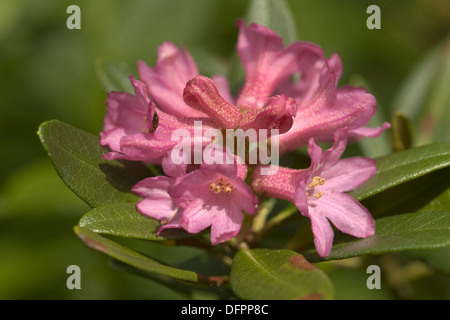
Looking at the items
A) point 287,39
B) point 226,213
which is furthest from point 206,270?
point 287,39

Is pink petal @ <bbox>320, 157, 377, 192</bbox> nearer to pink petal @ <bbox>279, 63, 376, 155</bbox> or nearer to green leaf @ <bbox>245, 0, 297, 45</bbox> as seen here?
pink petal @ <bbox>279, 63, 376, 155</bbox>

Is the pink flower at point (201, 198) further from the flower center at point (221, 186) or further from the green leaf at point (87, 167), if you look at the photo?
the green leaf at point (87, 167)

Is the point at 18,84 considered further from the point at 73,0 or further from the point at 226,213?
the point at 226,213

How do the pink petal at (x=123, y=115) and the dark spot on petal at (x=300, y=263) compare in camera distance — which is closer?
the dark spot on petal at (x=300, y=263)

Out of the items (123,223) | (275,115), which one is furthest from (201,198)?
(275,115)

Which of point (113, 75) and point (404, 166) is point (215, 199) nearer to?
point (404, 166)

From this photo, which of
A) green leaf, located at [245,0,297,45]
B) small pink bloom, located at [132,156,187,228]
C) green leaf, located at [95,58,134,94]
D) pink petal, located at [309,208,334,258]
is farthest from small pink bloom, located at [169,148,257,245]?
green leaf, located at [245,0,297,45]

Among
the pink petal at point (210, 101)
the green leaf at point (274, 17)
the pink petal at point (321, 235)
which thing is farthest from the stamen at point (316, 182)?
the green leaf at point (274, 17)

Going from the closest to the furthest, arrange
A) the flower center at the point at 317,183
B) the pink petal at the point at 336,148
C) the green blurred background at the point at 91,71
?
the pink petal at the point at 336,148 → the flower center at the point at 317,183 → the green blurred background at the point at 91,71
